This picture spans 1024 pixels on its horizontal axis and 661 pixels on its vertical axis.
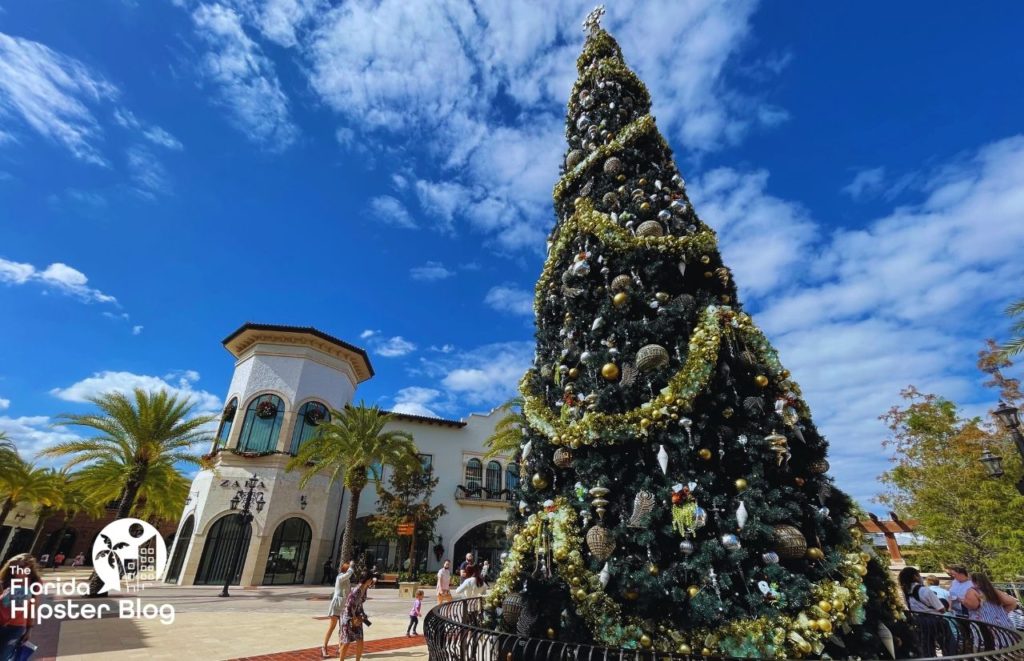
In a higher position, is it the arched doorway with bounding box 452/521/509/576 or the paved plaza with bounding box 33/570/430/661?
the arched doorway with bounding box 452/521/509/576

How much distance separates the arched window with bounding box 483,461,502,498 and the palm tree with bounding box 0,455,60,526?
86.4 ft

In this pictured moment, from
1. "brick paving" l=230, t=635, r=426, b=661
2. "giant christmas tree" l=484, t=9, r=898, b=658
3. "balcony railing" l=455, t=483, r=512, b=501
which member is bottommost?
"brick paving" l=230, t=635, r=426, b=661

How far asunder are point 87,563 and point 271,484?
116 ft

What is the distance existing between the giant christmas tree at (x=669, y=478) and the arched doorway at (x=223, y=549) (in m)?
21.6

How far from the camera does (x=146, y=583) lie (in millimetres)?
20578

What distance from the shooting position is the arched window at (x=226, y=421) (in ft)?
→ 73.2

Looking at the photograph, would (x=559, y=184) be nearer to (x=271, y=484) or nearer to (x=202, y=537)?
(x=271, y=484)

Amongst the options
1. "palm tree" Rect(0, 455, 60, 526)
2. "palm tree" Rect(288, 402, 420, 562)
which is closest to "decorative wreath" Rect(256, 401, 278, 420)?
"palm tree" Rect(288, 402, 420, 562)

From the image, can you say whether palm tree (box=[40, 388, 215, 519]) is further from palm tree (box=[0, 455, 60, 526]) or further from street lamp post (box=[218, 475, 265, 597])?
palm tree (box=[0, 455, 60, 526])

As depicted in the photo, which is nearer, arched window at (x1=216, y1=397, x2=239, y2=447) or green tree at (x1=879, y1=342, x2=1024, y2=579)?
green tree at (x1=879, y1=342, x2=1024, y2=579)

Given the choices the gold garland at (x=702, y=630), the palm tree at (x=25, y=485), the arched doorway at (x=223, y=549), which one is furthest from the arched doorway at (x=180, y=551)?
the gold garland at (x=702, y=630)

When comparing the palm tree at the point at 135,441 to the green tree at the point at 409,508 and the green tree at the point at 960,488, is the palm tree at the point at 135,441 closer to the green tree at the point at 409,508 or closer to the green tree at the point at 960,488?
the green tree at the point at 409,508

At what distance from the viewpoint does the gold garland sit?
118 inches

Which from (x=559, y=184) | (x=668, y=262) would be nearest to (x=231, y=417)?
(x=559, y=184)
